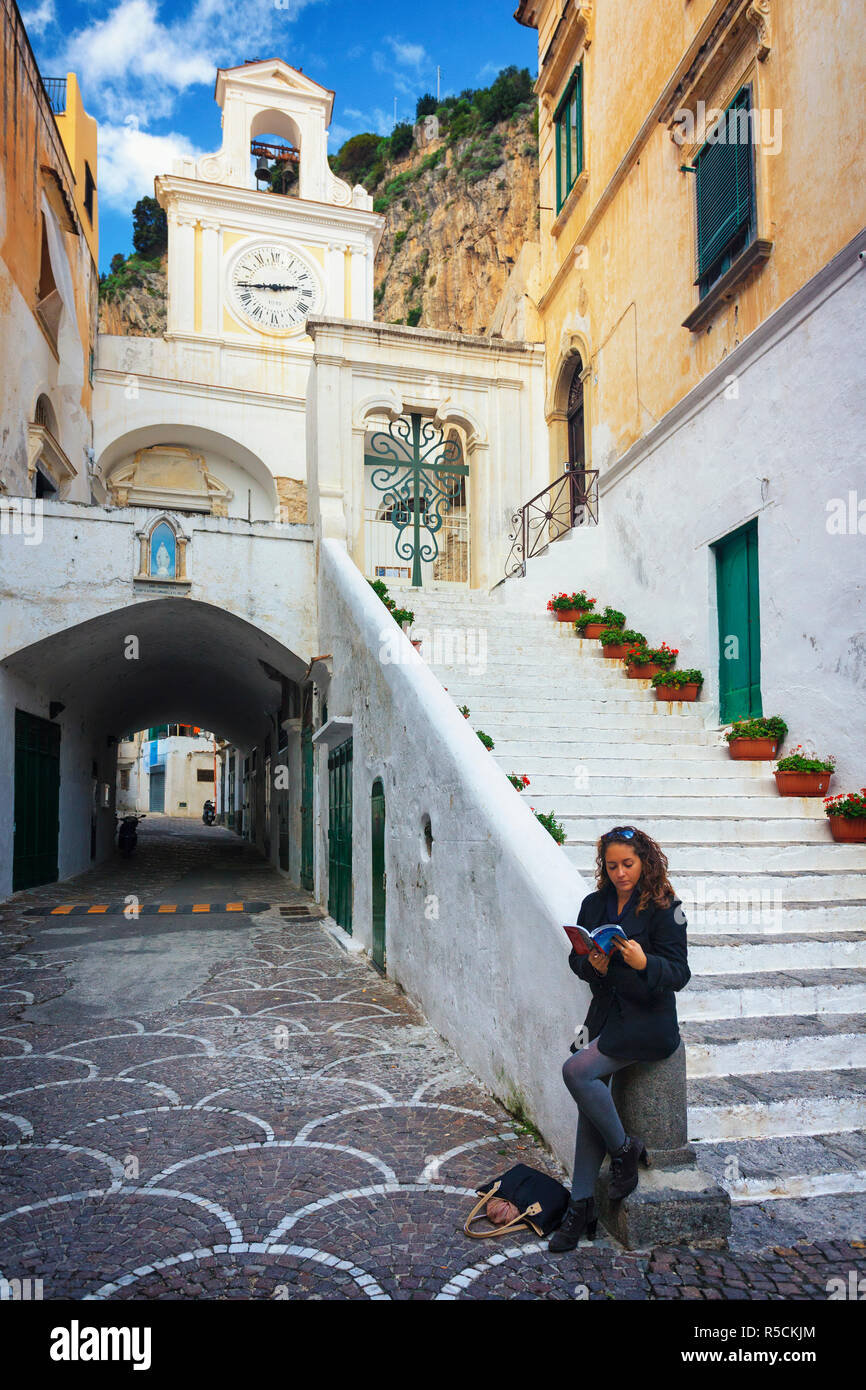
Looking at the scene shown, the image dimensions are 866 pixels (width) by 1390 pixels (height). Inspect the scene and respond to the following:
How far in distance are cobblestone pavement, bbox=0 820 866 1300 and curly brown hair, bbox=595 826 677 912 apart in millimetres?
1129

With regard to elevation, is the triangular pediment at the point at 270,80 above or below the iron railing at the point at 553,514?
above

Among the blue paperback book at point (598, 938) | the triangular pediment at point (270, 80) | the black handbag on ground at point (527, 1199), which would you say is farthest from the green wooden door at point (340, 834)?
the triangular pediment at point (270, 80)

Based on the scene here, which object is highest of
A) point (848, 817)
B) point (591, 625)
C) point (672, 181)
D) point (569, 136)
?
point (569, 136)

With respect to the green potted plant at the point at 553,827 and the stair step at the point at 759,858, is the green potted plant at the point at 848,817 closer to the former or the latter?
the stair step at the point at 759,858

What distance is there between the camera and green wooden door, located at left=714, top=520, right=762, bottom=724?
27.2 feet

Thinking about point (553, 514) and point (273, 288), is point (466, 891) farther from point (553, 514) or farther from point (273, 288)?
point (273, 288)

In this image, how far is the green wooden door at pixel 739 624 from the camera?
327 inches

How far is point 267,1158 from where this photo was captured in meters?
3.69

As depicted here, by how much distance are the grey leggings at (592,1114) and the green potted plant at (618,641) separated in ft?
23.4

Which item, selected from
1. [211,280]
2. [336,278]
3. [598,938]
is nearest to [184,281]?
[211,280]

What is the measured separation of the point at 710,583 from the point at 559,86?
9544 mm

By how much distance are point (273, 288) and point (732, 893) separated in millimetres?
19827

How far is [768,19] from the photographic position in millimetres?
8102
